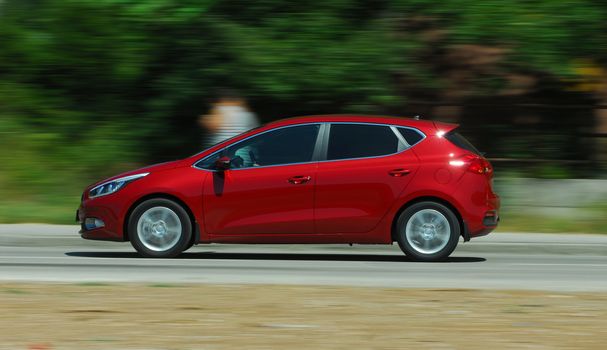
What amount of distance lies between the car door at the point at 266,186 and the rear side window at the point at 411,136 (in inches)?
34.0

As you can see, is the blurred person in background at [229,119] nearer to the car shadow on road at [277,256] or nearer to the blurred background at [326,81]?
the blurred background at [326,81]

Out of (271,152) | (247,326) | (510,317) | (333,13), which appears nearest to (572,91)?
(333,13)

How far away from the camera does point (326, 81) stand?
1578 centimetres

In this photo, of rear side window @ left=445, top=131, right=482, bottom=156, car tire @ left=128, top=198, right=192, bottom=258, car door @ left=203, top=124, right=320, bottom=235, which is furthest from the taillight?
car tire @ left=128, top=198, right=192, bottom=258

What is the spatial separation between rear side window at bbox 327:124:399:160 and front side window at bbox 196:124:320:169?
205mm

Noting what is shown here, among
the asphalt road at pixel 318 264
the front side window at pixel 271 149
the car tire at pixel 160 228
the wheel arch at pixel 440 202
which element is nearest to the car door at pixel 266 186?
the front side window at pixel 271 149

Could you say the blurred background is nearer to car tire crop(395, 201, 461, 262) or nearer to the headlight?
the headlight

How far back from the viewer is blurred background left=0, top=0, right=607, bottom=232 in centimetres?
1581

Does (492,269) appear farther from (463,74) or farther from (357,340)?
(463,74)

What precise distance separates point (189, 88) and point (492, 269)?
695 cm

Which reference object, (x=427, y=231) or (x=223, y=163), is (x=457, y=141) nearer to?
(x=427, y=231)

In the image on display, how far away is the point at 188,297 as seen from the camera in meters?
8.34

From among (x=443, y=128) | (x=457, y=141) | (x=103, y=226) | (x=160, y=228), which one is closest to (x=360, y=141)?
(x=443, y=128)

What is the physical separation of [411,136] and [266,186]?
1.52 meters
